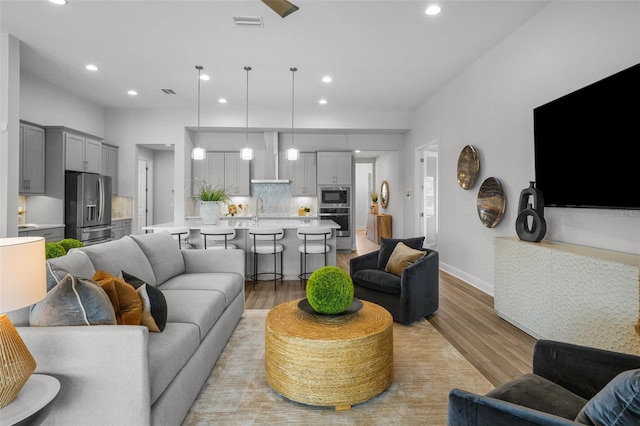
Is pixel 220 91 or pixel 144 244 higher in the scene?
pixel 220 91

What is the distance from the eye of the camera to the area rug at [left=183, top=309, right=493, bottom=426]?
6.17 ft

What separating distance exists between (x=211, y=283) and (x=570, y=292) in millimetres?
2882

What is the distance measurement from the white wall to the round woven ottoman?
218cm

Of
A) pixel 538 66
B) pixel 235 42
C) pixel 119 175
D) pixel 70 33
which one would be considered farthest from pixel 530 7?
pixel 119 175

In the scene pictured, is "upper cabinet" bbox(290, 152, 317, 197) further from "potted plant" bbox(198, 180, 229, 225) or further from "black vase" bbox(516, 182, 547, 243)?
"black vase" bbox(516, 182, 547, 243)

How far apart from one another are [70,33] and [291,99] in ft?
11.1

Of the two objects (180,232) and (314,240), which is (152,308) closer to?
(180,232)

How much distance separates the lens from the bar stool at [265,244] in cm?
476

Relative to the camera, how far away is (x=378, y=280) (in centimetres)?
348

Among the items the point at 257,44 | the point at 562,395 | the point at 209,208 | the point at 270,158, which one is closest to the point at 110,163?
the point at 209,208

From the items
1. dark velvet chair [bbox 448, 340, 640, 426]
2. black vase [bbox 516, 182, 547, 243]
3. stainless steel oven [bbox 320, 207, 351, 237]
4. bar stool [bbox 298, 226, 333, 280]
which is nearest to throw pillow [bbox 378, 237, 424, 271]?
black vase [bbox 516, 182, 547, 243]

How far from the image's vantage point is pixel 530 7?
134 inches

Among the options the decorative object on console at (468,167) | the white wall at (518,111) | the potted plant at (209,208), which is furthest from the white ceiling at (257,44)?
the potted plant at (209,208)

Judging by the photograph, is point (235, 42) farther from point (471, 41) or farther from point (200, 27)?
point (471, 41)
